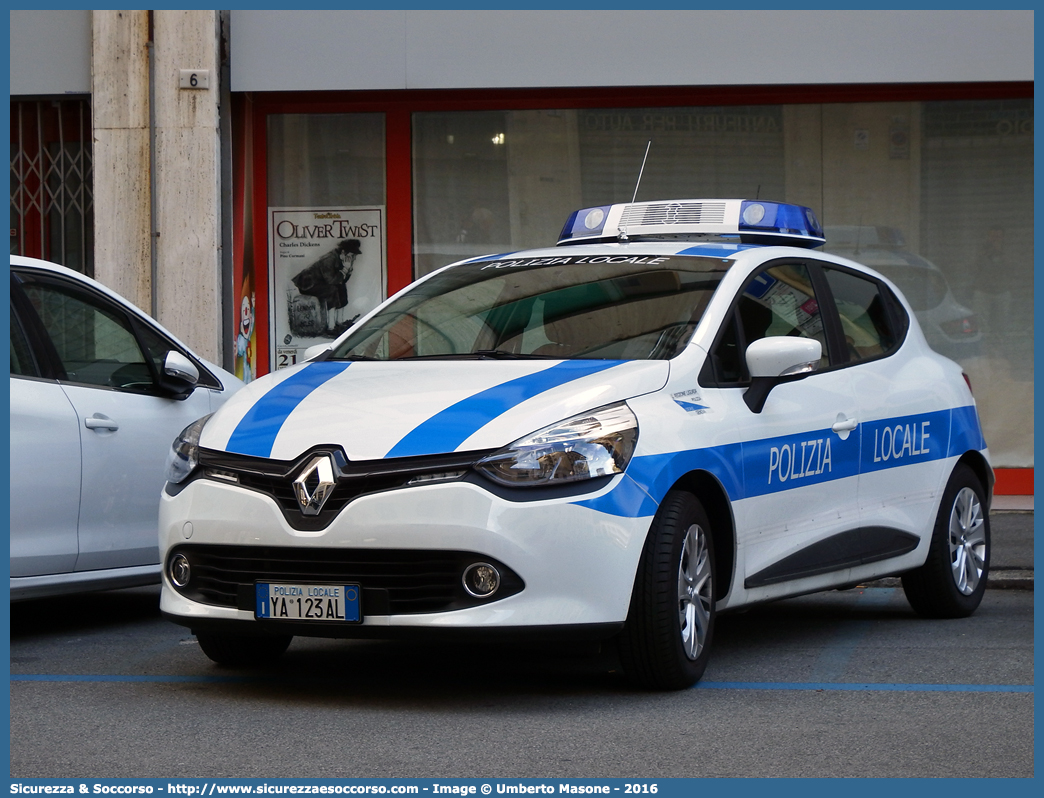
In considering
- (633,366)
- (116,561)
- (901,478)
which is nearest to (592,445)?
(633,366)

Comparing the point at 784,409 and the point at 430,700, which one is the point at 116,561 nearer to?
the point at 430,700

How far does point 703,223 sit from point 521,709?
2779mm

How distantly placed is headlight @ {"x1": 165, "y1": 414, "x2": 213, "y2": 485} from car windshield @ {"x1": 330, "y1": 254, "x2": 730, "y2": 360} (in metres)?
0.83

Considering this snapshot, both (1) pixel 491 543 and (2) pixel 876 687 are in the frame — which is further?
(2) pixel 876 687

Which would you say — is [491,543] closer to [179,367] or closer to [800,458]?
[800,458]

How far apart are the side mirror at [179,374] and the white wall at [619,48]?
16.5ft

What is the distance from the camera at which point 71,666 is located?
20.0 ft

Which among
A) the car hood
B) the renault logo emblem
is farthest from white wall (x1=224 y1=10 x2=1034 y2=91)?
the renault logo emblem

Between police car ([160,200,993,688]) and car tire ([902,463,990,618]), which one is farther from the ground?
police car ([160,200,993,688])

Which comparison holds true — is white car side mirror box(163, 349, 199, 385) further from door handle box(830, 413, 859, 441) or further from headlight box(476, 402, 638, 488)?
door handle box(830, 413, 859, 441)

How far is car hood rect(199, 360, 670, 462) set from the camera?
4.99m

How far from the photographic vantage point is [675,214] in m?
7.14

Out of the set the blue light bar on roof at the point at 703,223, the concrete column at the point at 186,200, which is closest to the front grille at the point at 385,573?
the blue light bar on roof at the point at 703,223

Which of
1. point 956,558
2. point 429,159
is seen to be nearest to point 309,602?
point 956,558
